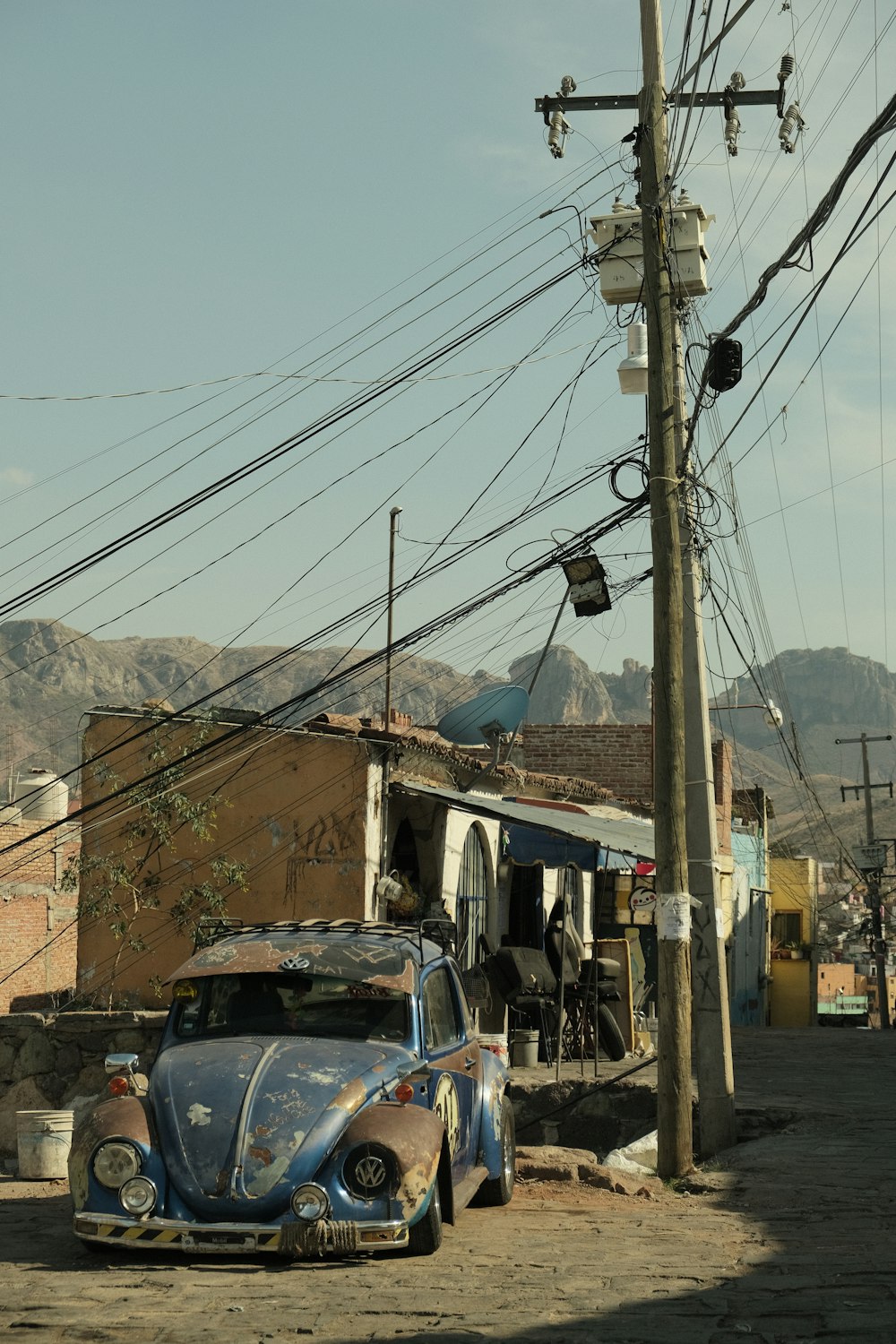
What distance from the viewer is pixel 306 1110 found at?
23.8ft

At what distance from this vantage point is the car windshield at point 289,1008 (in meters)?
8.28

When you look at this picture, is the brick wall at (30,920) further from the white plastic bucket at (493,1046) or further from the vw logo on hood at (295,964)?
the vw logo on hood at (295,964)

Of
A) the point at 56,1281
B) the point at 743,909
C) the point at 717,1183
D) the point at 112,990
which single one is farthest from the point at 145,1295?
the point at 743,909

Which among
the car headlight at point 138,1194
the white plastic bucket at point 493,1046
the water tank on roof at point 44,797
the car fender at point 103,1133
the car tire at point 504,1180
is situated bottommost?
the car tire at point 504,1180

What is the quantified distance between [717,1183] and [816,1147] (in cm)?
187

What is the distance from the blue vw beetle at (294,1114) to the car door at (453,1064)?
17 millimetres

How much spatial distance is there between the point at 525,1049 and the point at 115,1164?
446 inches

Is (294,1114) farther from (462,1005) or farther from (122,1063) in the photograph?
(462,1005)

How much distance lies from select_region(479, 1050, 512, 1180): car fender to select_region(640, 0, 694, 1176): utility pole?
1.83 m

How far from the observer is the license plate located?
686 centimetres

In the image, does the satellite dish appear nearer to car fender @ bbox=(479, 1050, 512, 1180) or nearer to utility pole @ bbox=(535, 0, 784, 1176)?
utility pole @ bbox=(535, 0, 784, 1176)

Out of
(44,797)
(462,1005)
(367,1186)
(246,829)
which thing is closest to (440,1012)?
(462,1005)

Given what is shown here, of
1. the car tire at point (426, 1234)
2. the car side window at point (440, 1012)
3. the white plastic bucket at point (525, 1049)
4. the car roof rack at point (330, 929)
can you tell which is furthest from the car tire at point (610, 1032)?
the car tire at point (426, 1234)

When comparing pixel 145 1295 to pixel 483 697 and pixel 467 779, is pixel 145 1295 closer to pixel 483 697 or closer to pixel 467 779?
pixel 467 779
